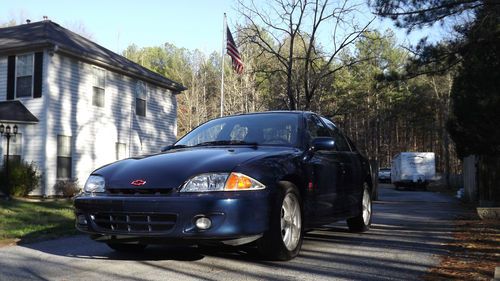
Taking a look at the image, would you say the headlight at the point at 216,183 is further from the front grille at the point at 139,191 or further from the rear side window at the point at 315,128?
the rear side window at the point at 315,128

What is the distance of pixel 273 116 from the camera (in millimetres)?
6516

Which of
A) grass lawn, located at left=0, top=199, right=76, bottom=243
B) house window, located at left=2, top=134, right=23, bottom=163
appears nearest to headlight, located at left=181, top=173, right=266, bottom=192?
grass lawn, located at left=0, top=199, right=76, bottom=243

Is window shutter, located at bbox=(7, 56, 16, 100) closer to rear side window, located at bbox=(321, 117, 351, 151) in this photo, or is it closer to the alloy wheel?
rear side window, located at bbox=(321, 117, 351, 151)

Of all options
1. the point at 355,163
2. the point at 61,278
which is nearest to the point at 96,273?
the point at 61,278

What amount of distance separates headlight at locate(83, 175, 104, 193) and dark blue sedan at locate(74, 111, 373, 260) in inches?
0.5

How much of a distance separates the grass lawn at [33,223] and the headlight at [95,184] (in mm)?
2294

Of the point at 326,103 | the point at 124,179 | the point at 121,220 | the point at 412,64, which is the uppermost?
the point at 326,103

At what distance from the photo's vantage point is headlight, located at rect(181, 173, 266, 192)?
4711 millimetres

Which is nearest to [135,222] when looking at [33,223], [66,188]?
[33,223]

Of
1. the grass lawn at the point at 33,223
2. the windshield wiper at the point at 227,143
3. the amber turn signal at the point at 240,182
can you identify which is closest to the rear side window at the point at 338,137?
the windshield wiper at the point at 227,143

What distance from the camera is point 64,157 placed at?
18844mm

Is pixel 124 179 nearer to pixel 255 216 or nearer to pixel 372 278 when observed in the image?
pixel 255 216

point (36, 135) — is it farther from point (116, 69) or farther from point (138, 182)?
point (138, 182)

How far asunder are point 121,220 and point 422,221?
6.46 metres
